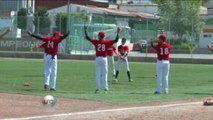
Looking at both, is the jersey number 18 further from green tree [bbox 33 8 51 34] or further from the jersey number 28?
green tree [bbox 33 8 51 34]

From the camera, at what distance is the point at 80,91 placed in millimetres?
22766

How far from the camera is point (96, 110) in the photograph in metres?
16.5

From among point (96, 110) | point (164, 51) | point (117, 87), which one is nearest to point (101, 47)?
point (164, 51)

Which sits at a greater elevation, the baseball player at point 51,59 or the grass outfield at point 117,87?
the baseball player at point 51,59

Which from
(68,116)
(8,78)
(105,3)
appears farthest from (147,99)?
(105,3)

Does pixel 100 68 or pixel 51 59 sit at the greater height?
pixel 51 59

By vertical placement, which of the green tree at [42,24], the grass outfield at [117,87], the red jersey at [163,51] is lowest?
the grass outfield at [117,87]

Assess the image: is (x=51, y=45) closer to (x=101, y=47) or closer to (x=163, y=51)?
(x=101, y=47)

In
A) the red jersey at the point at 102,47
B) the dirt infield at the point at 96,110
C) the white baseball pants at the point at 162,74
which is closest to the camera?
the dirt infield at the point at 96,110

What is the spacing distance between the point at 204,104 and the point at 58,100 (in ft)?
14.1

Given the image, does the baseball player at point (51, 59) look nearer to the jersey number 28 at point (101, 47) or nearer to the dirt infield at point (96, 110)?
the jersey number 28 at point (101, 47)

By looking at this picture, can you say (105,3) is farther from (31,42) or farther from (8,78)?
(8,78)

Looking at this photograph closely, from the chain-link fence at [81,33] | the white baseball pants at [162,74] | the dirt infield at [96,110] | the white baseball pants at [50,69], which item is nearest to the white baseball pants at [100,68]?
the white baseball pants at [50,69]

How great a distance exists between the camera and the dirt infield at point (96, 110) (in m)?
15.4
